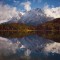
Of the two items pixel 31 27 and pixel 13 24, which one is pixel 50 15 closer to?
pixel 31 27

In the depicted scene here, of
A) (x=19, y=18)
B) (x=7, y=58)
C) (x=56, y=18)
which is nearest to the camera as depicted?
(x=7, y=58)

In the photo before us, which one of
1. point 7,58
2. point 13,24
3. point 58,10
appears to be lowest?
point 7,58

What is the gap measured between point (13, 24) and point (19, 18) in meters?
2.28

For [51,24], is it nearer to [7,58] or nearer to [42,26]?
[42,26]

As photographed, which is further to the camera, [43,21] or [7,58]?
[43,21]

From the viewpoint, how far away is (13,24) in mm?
32812

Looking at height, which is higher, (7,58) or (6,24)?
(6,24)

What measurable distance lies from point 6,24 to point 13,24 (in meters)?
2.27

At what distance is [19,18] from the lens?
34.6 meters

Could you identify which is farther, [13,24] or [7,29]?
[7,29]

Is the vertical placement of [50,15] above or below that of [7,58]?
above

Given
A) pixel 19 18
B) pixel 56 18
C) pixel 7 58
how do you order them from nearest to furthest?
1. pixel 7 58
2. pixel 56 18
3. pixel 19 18

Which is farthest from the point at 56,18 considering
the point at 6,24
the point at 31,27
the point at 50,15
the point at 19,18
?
the point at 6,24

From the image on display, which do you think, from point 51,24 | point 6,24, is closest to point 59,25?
point 51,24
